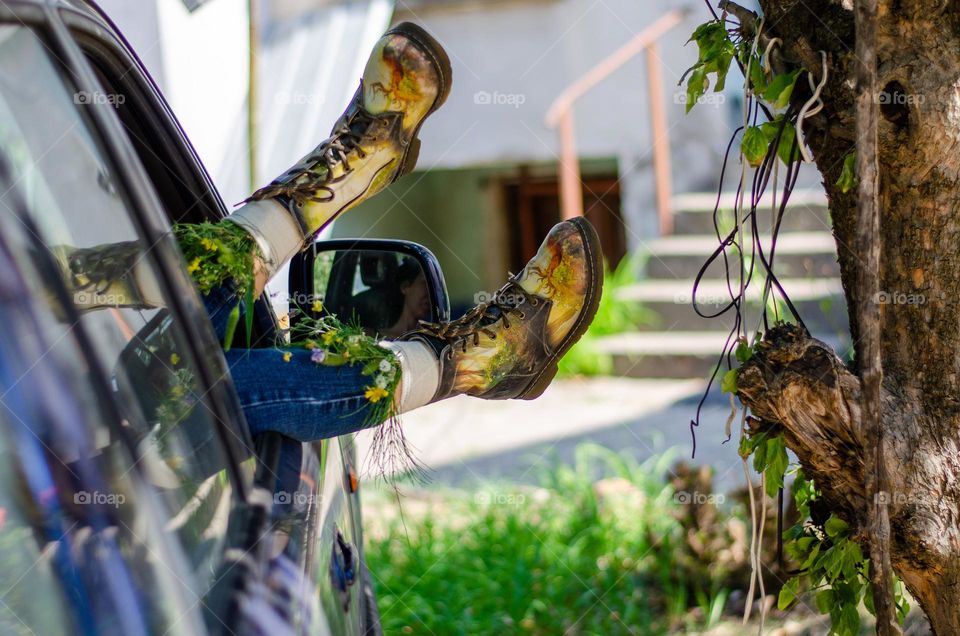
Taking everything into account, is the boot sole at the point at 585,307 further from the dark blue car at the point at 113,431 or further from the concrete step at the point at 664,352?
the concrete step at the point at 664,352

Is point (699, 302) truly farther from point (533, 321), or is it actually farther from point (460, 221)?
point (533, 321)

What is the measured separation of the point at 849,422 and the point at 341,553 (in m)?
0.84

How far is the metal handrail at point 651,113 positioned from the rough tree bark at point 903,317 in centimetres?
517

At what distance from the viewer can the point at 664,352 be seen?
614 cm

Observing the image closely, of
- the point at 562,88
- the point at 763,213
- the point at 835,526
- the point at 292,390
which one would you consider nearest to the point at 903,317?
the point at 835,526

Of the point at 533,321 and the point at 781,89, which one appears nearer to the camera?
the point at 781,89

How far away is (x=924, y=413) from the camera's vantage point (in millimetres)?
1474

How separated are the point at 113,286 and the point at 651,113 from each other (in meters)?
5.97

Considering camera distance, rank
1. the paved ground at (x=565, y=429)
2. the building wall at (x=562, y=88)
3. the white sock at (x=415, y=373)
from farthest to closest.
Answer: the building wall at (x=562, y=88) < the paved ground at (x=565, y=429) < the white sock at (x=415, y=373)

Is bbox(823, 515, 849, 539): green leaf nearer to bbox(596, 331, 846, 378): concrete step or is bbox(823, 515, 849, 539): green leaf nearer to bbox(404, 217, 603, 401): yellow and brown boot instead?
bbox(404, 217, 603, 401): yellow and brown boot

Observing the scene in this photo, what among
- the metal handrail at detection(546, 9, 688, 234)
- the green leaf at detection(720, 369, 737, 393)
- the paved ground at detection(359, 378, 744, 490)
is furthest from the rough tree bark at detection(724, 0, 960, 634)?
the metal handrail at detection(546, 9, 688, 234)

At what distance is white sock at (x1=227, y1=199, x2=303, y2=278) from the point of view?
1.68 metres

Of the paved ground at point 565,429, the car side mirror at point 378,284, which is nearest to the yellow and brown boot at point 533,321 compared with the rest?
the car side mirror at point 378,284

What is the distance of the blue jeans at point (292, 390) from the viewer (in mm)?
1505
